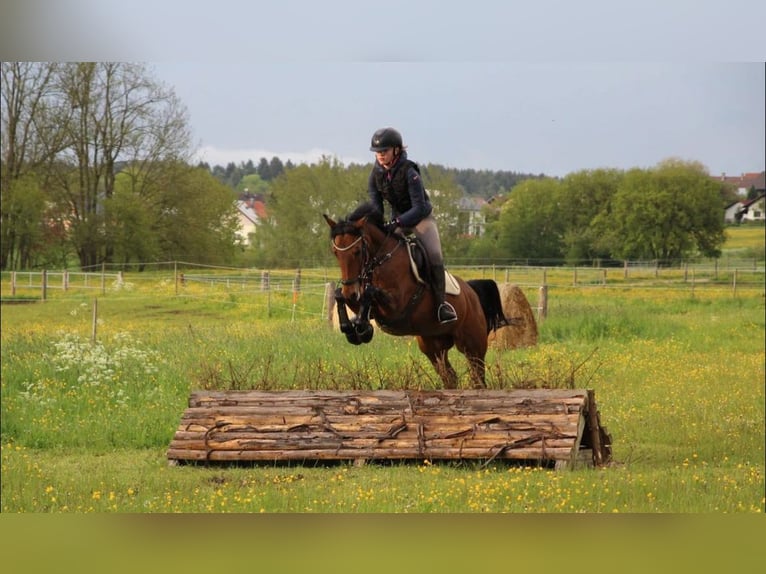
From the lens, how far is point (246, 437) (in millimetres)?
8500

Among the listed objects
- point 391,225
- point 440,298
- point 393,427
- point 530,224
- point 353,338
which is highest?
point 530,224

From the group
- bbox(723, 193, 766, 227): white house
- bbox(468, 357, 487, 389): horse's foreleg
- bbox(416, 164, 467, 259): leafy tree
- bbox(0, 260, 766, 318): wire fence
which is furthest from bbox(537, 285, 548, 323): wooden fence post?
bbox(723, 193, 766, 227): white house

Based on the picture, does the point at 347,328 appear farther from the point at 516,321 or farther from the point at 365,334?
the point at 516,321

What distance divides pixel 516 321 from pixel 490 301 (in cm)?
59

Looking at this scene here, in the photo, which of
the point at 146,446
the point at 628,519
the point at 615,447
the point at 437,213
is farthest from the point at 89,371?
the point at 628,519

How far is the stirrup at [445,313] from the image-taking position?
8.50m

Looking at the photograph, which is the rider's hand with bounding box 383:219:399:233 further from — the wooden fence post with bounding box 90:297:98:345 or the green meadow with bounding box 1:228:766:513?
the wooden fence post with bounding box 90:297:98:345

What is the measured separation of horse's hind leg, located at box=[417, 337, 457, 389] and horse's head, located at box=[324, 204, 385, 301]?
1263 millimetres

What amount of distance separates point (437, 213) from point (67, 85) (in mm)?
4693

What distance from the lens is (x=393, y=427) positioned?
8.28 m

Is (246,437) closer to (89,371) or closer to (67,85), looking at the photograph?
(89,371)

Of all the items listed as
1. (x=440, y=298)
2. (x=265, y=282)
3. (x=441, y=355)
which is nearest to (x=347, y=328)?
(x=440, y=298)

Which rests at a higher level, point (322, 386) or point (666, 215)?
point (666, 215)

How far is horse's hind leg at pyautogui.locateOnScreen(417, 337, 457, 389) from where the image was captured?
342 inches
